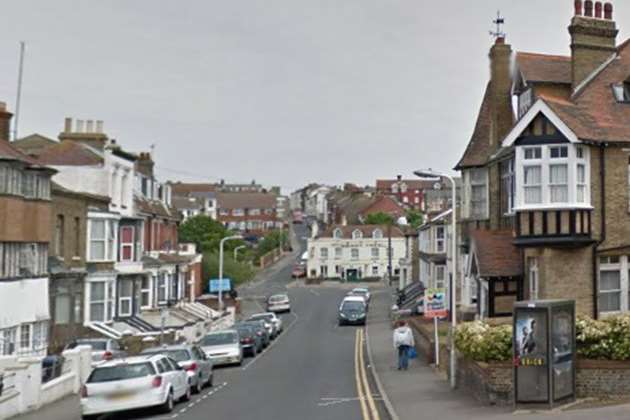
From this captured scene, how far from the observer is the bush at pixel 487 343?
19.0m

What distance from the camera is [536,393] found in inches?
685

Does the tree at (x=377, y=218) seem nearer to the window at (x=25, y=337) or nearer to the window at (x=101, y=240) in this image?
the window at (x=101, y=240)

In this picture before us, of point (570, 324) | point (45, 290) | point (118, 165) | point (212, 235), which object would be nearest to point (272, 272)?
point (212, 235)

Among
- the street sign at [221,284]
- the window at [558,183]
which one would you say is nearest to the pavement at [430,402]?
the window at [558,183]

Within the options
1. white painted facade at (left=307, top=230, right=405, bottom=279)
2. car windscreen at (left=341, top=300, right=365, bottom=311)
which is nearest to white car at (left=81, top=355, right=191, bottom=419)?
car windscreen at (left=341, top=300, right=365, bottom=311)

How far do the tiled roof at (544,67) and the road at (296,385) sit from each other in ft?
39.0

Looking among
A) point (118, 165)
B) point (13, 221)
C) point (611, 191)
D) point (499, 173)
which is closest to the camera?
point (611, 191)

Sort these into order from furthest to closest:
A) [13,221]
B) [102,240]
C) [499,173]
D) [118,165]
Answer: [118,165] < [102,240] < [499,173] < [13,221]

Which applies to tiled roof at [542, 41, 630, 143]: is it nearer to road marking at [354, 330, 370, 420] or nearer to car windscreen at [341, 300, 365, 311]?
road marking at [354, 330, 370, 420]

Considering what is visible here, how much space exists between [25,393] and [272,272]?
97.3 meters

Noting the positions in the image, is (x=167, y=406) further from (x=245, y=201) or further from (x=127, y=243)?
(x=245, y=201)

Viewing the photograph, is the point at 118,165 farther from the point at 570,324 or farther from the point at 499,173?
the point at 570,324

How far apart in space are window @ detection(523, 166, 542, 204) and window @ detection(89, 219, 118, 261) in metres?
22.4

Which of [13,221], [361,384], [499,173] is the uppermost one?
[499,173]
